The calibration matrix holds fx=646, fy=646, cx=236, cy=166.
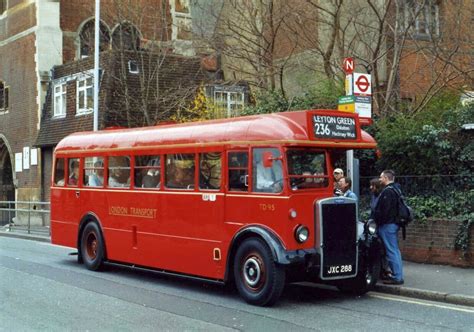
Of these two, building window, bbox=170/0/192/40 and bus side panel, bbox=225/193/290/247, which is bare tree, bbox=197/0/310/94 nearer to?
building window, bbox=170/0/192/40

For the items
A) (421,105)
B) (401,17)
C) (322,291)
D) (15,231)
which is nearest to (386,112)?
(421,105)

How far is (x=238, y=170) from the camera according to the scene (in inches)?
388

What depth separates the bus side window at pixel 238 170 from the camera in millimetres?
9758

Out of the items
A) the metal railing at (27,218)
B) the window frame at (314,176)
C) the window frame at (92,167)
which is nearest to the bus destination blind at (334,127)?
the window frame at (314,176)

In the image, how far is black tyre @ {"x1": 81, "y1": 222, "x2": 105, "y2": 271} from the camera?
1297cm

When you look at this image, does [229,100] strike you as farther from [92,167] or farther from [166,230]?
[166,230]

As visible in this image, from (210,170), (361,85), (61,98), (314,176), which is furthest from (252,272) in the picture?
(61,98)

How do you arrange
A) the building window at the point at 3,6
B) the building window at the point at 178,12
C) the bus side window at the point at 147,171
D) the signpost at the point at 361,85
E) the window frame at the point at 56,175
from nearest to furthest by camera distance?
the bus side window at the point at 147,171 < the signpost at the point at 361,85 < the window frame at the point at 56,175 < the building window at the point at 178,12 < the building window at the point at 3,6

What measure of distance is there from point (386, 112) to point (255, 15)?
17.0ft

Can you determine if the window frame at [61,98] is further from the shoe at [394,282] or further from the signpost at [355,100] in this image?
the shoe at [394,282]

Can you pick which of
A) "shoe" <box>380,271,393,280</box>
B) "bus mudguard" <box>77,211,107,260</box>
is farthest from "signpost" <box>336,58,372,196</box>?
"bus mudguard" <box>77,211,107,260</box>

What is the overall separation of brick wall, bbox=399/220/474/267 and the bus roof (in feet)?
10.2

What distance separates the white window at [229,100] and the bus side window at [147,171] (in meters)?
9.04

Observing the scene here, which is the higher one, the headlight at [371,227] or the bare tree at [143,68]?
the bare tree at [143,68]
